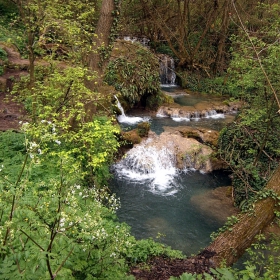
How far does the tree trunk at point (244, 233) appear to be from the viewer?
4467 mm

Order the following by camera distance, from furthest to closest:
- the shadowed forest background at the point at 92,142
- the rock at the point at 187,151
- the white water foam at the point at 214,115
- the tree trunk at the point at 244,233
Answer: the white water foam at the point at 214,115 < the rock at the point at 187,151 < the tree trunk at the point at 244,233 < the shadowed forest background at the point at 92,142

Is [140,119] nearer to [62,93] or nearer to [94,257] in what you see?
[62,93]

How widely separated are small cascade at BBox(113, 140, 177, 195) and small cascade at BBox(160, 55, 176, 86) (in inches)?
395

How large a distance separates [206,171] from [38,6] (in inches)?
318

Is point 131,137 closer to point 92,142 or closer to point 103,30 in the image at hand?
point 103,30

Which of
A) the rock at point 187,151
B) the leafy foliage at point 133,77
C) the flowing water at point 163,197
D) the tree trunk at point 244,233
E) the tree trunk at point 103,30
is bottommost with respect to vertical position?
the flowing water at point 163,197

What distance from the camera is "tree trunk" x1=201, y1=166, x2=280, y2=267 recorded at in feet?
14.7

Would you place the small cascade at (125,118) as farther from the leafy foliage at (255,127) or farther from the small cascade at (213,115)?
the leafy foliage at (255,127)

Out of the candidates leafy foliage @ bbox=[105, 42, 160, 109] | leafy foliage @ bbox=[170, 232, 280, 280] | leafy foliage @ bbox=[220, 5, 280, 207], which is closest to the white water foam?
leafy foliage @ bbox=[105, 42, 160, 109]

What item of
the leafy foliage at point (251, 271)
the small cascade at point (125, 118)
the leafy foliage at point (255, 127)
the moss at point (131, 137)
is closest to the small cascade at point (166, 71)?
the small cascade at point (125, 118)

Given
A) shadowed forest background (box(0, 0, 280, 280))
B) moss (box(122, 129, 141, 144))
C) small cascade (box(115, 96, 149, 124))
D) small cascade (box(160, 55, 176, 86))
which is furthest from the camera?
small cascade (box(160, 55, 176, 86))

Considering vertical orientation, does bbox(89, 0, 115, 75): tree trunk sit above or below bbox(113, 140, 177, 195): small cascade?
above

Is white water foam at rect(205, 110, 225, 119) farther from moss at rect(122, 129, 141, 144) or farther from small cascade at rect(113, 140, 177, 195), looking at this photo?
moss at rect(122, 129, 141, 144)

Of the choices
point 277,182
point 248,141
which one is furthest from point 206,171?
point 277,182
